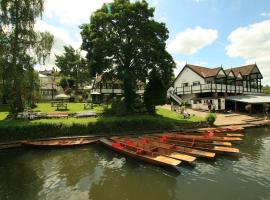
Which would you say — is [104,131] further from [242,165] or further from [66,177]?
[242,165]

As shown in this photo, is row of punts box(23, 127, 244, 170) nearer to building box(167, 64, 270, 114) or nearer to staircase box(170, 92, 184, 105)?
building box(167, 64, 270, 114)

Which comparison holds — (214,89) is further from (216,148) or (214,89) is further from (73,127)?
(73,127)

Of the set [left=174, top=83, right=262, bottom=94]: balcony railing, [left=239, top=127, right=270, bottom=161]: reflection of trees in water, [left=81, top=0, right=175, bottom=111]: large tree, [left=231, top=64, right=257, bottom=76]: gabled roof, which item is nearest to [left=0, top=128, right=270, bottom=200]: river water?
[left=239, top=127, right=270, bottom=161]: reflection of trees in water

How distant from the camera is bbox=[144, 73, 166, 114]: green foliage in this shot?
31.8 m

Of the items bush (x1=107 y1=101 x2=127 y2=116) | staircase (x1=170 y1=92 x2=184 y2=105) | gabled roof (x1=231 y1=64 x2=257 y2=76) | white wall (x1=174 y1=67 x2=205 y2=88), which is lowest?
bush (x1=107 y1=101 x2=127 y2=116)

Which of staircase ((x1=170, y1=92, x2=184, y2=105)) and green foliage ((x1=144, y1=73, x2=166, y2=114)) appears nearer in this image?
green foliage ((x1=144, y1=73, x2=166, y2=114))

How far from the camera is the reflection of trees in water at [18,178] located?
39.3ft

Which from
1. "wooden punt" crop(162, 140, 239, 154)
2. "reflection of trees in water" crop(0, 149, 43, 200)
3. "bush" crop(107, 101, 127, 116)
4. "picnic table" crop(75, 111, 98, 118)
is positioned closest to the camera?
"reflection of trees in water" crop(0, 149, 43, 200)

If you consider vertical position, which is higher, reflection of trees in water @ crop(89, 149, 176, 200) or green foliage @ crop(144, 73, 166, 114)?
green foliage @ crop(144, 73, 166, 114)

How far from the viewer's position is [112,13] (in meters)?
31.8

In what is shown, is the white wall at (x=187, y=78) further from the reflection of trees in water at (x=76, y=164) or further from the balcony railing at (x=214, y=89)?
the reflection of trees in water at (x=76, y=164)

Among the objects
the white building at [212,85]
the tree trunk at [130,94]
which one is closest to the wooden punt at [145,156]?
the tree trunk at [130,94]

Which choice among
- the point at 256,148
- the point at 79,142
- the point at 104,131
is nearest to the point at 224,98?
the point at 256,148

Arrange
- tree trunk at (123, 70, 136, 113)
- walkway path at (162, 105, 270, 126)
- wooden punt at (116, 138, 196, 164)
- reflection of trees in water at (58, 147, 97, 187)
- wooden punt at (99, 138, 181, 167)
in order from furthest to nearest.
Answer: tree trunk at (123, 70, 136, 113) < walkway path at (162, 105, 270, 126) < wooden punt at (116, 138, 196, 164) < wooden punt at (99, 138, 181, 167) < reflection of trees in water at (58, 147, 97, 187)
